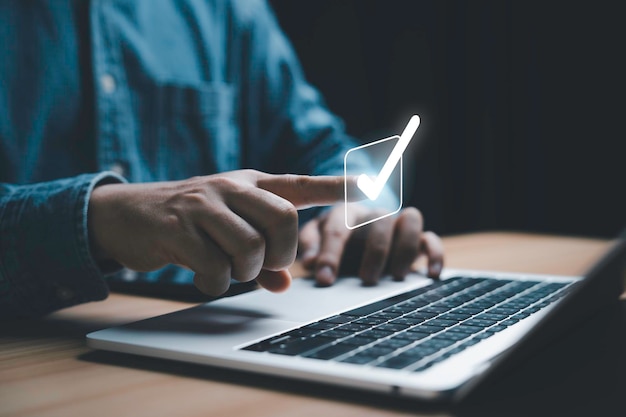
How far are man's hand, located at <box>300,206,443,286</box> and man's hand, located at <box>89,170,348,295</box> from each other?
16 centimetres

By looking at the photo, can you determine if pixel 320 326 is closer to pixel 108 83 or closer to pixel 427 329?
pixel 427 329

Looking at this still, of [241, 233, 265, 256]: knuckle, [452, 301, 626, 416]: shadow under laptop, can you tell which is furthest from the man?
[452, 301, 626, 416]: shadow under laptop

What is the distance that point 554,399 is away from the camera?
377mm

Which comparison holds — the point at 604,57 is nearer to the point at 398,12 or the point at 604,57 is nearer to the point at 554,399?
the point at 398,12

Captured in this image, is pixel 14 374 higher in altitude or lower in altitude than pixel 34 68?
lower

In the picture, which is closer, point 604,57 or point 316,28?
point 316,28

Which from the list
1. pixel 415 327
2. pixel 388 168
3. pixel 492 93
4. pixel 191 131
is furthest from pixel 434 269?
pixel 492 93

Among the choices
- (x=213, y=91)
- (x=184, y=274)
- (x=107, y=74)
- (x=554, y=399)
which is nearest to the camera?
(x=554, y=399)

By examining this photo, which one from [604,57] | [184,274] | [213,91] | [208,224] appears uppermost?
[604,57]

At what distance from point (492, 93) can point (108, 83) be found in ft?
4.24

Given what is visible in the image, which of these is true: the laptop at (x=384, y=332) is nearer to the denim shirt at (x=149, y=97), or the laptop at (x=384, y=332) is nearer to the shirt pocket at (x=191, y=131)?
the denim shirt at (x=149, y=97)

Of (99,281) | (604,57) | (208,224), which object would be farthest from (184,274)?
(604,57)

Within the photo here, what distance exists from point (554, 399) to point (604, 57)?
2.21 meters

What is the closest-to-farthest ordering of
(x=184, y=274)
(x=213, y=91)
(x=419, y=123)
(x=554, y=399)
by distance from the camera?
(x=554, y=399), (x=419, y=123), (x=184, y=274), (x=213, y=91)
